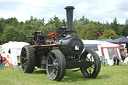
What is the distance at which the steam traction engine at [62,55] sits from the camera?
7604 mm

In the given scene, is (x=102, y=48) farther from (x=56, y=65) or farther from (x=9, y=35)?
(x=9, y=35)

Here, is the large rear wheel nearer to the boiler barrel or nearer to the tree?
the boiler barrel

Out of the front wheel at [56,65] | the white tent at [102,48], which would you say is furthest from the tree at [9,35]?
the front wheel at [56,65]

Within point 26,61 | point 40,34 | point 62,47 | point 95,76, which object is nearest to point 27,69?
point 26,61

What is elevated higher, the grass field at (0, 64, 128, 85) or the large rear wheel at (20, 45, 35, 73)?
the large rear wheel at (20, 45, 35, 73)

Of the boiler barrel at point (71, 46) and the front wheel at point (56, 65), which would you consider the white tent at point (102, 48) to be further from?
the front wheel at point (56, 65)

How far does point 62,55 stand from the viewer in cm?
735

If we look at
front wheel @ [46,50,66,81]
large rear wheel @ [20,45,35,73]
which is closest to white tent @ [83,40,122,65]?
large rear wheel @ [20,45,35,73]

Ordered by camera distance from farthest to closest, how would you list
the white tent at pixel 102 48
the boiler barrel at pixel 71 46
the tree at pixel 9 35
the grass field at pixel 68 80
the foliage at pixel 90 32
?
1. the foliage at pixel 90 32
2. the tree at pixel 9 35
3. the white tent at pixel 102 48
4. the boiler barrel at pixel 71 46
5. the grass field at pixel 68 80

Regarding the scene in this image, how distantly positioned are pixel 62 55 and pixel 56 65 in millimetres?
587

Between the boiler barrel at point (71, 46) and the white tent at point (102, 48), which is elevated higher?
the boiler barrel at point (71, 46)

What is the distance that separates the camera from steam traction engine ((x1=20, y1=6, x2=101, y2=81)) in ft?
24.9

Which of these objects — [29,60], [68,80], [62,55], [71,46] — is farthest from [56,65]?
[29,60]

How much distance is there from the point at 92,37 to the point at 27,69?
171 feet
